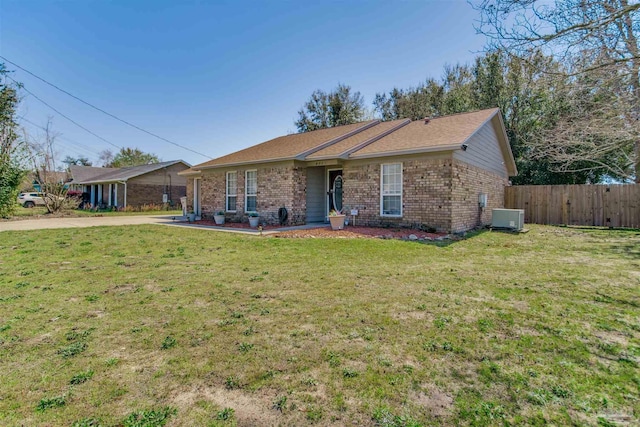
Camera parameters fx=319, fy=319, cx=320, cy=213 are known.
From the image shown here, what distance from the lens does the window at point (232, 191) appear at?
14695 mm

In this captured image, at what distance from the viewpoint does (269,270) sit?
5.60 m

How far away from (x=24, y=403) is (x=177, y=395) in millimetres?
937

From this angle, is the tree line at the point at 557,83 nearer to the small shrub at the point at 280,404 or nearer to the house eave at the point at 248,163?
the small shrub at the point at 280,404

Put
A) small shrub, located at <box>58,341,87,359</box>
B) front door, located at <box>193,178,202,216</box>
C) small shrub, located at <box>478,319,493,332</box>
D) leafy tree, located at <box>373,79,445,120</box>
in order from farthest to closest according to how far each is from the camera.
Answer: leafy tree, located at <box>373,79,445,120</box> < front door, located at <box>193,178,202,216</box> < small shrub, located at <box>478,319,493,332</box> < small shrub, located at <box>58,341,87,359</box>

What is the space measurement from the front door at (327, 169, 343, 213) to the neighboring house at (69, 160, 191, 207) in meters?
19.3

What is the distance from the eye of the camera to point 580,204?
1370 centimetres

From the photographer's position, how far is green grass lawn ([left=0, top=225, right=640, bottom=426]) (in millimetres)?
1998

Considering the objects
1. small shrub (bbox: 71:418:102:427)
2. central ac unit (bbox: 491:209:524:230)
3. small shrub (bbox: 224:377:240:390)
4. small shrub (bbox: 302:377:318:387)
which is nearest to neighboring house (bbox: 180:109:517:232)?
central ac unit (bbox: 491:209:524:230)

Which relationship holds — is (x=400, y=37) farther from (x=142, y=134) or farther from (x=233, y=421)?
(x=142, y=134)

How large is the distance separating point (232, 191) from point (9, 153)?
11978mm

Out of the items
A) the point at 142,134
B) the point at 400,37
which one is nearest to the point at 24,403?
the point at 400,37

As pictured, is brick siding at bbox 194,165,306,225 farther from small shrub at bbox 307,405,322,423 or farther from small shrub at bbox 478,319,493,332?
small shrub at bbox 307,405,322,423

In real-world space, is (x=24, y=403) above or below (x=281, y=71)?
below

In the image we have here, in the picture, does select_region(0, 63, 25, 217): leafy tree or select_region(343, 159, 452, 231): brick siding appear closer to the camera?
select_region(343, 159, 452, 231): brick siding
